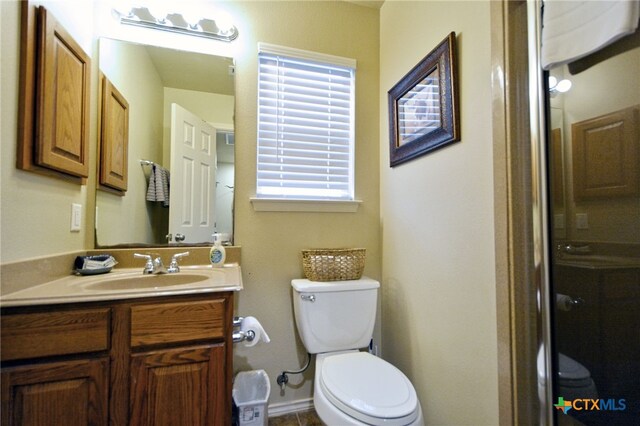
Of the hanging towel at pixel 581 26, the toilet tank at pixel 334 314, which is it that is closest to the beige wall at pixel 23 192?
the toilet tank at pixel 334 314

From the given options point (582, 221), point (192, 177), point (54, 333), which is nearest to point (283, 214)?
point (192, 177)

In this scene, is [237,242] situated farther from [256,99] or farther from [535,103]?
[535,103]

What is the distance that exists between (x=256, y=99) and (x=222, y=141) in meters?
0.33

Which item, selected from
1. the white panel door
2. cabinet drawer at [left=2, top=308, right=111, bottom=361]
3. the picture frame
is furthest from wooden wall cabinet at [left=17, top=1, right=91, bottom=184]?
the picture frame

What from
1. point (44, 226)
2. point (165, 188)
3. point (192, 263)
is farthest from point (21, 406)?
point (165, 188)

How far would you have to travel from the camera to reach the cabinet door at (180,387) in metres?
0.90

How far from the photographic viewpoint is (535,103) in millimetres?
908

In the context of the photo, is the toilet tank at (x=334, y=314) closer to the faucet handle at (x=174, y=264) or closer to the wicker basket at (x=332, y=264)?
the wicker basket at (x=332, y=264)

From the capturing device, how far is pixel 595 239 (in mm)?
855

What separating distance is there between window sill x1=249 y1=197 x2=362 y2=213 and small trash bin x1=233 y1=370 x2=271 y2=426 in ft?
3.05

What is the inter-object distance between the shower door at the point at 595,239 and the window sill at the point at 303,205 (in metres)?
1.01

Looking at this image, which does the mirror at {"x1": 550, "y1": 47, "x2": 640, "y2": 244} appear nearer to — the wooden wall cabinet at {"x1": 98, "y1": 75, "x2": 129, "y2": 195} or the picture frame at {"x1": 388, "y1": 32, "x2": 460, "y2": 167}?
the picture frame at {"x1": 388, "y1": 32, "x2": 460, "y2": 167}

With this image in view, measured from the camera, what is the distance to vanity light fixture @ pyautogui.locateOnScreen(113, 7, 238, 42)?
142 cm

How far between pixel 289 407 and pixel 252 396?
267mm
